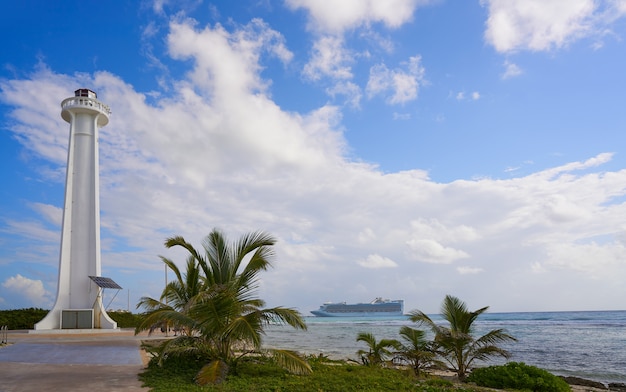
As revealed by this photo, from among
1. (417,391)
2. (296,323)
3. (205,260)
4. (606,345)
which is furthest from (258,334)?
(606,345)

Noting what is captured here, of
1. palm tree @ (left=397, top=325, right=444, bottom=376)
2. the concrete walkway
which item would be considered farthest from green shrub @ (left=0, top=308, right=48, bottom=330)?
palm tree @ (left=397, top=325, right=444, bottom=376)

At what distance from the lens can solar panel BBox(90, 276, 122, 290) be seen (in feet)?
81.9

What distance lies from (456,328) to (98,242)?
2098cm

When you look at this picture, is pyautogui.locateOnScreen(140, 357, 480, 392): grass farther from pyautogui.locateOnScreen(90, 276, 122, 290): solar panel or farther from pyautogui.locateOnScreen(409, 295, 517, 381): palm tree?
pyautogui.locateOnScreen(90, 276, 122, 290): solar panel

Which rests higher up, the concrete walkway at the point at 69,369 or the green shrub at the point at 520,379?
the concrete walkway at the point at 69,369

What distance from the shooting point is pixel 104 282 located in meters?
25.3

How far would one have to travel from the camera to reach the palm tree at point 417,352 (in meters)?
11.5

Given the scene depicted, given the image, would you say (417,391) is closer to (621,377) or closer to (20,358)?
(20,358)

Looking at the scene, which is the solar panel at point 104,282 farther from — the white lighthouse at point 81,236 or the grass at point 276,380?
the grass at point 276,380

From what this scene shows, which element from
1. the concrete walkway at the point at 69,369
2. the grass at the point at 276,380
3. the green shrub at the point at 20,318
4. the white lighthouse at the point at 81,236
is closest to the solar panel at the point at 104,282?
the white lighthouse at the point at 81,236

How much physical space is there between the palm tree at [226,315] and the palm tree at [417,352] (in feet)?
12.1

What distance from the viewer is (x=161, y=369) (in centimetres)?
965

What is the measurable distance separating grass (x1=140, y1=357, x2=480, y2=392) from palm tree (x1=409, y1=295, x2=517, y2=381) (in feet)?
5.03

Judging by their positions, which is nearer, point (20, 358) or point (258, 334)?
point (258, 334)
